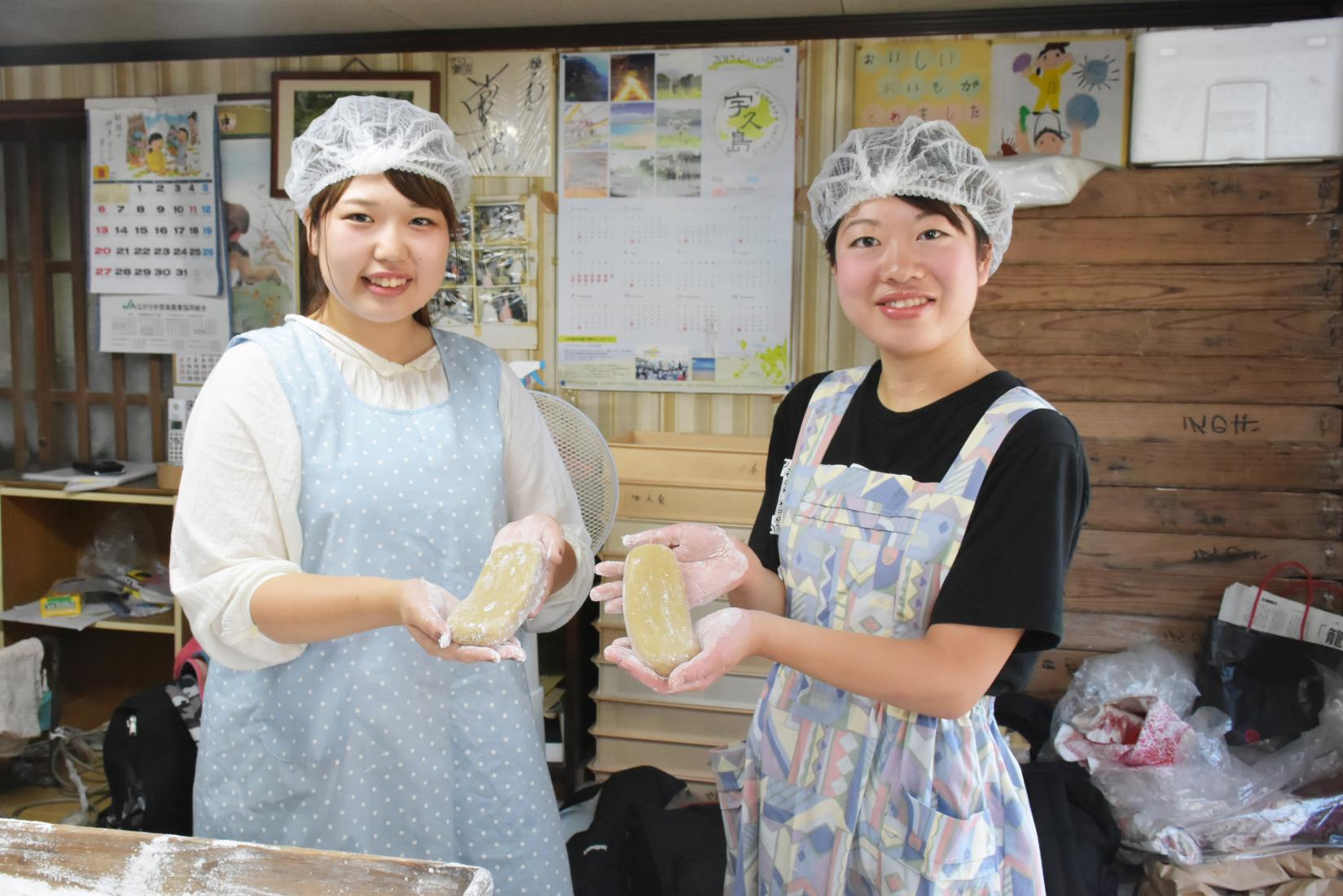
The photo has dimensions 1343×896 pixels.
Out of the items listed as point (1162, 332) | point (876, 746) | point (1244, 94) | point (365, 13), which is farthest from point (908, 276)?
point (365, 13)

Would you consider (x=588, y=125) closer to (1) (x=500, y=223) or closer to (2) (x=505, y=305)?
(1) (x=500, y=223)

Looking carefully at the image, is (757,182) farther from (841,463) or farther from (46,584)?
(46,584)

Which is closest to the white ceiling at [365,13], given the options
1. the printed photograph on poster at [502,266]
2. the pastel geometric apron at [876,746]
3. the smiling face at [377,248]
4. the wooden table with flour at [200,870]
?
the printed photograph on poster at [502,266]

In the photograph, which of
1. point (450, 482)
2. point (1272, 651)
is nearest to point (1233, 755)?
point (1272, 651)

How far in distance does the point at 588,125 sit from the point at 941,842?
278cm

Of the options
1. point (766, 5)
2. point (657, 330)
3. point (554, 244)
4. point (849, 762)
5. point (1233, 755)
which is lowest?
point (1233, 755)

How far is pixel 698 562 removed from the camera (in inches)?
56.2

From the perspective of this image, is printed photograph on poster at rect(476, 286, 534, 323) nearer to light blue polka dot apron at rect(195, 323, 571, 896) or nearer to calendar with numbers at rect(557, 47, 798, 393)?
calendar with numbers at rect(557, 47, 798, 393)

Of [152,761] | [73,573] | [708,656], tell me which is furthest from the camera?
[73,573]

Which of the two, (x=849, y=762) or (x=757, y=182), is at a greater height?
(x=757, y=182)

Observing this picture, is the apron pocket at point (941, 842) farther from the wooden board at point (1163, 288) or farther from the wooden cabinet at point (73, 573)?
the wooden cabinet at point (73, 573)

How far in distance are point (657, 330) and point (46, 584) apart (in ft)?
8.18

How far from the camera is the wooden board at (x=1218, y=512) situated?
111 inches

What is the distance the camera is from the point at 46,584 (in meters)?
3.68
